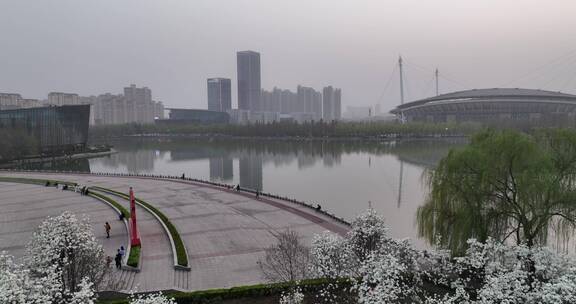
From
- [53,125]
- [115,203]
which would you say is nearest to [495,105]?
[53,125]

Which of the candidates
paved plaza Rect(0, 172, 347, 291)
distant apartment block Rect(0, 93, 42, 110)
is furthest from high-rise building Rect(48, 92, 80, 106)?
paved plaza Rect(0, 172, 347, 291)

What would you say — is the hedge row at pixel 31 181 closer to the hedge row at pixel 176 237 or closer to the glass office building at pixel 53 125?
the hedge row at pixel 176 237

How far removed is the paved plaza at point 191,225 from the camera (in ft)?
44.0

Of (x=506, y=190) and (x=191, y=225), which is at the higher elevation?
(x=506, y=190)

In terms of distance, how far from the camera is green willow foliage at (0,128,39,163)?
177 feet

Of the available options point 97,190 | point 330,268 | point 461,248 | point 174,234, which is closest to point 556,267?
point 461,248

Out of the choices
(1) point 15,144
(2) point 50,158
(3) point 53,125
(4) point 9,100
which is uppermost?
(4) point 9,100

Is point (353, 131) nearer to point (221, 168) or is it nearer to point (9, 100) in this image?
point (221, 168)

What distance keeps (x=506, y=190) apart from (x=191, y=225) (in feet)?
46.3

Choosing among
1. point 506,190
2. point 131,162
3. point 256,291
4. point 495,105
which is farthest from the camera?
point 495,105

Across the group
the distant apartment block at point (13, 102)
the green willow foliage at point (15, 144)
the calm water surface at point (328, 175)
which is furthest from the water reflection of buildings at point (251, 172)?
the distant apartment block at point (13, 102)

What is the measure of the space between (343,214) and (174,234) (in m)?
10.5

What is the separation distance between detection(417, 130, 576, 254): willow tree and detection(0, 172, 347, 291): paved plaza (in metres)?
6.21

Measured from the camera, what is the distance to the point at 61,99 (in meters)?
128
